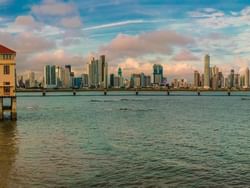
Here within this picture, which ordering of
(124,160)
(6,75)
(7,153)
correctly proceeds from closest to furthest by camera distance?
(124,160) < (7,153) < (6,75)

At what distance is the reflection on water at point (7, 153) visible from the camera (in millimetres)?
26770

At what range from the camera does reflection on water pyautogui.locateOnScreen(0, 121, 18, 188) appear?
26.8 m

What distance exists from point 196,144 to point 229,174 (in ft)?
49.5

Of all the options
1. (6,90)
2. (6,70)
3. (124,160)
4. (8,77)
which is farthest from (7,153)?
(6,70)

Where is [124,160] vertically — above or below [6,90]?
below

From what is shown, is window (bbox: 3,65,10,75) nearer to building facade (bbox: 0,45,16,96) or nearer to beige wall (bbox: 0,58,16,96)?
building facade (bbox: 0,45,16,96)

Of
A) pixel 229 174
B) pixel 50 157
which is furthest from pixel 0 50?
pixel 229 174

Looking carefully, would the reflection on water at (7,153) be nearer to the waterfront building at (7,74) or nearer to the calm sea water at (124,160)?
the calm sea water at (124,160)

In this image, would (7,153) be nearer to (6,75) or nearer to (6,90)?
(6,90)

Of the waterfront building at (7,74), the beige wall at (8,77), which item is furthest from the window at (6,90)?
the beige wall at (8,77)

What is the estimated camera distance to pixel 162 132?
55812 mm

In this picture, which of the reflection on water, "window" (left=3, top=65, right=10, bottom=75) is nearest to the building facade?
"window" (left=3, top=65, right=10, bottom=75)

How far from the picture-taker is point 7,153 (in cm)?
3681

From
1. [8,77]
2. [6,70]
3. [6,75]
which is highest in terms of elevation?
[6,70]
